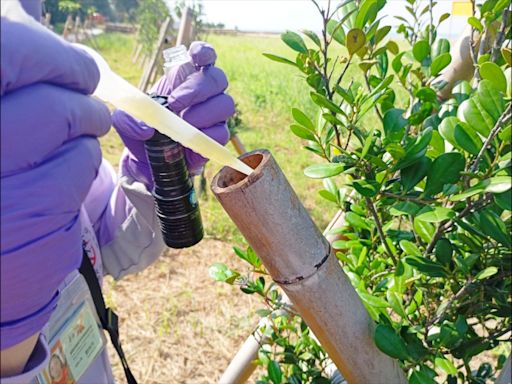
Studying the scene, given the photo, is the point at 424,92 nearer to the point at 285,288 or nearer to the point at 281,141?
the point at 285,288

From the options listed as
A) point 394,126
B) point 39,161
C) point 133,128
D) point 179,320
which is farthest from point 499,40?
point 179,320

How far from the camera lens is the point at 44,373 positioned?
0.87 metres

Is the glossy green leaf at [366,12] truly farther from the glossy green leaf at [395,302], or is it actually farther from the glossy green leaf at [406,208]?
the glossy green leaf at [395,302]

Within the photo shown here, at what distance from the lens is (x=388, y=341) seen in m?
0.66

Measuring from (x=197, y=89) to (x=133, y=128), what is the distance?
0.15 m

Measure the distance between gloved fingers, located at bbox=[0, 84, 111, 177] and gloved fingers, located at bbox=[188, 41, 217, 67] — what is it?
50 cm

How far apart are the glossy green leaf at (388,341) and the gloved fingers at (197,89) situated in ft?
1.84

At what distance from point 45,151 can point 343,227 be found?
0.64 metres

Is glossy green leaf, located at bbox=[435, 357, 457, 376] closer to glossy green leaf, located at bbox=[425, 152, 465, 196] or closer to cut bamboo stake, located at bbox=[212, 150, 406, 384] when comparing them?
cut bamboo stake, located at bbox=[212, 150, 406, 384]

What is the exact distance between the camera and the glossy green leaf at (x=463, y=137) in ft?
2.04

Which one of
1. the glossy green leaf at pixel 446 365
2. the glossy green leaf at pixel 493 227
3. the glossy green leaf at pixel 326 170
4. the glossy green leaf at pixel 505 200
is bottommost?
the glossy green leaf at pixel 446 365

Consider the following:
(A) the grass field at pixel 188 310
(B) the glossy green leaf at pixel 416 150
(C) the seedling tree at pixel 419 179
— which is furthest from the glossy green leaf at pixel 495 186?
(A) the grass field at pixel 188 310

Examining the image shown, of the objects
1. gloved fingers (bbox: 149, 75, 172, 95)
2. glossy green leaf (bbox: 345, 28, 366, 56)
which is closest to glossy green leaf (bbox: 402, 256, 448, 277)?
glossy green leaf (bbox: 345, 28, 366, 56)

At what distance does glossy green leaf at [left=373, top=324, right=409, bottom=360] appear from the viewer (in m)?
0.66
